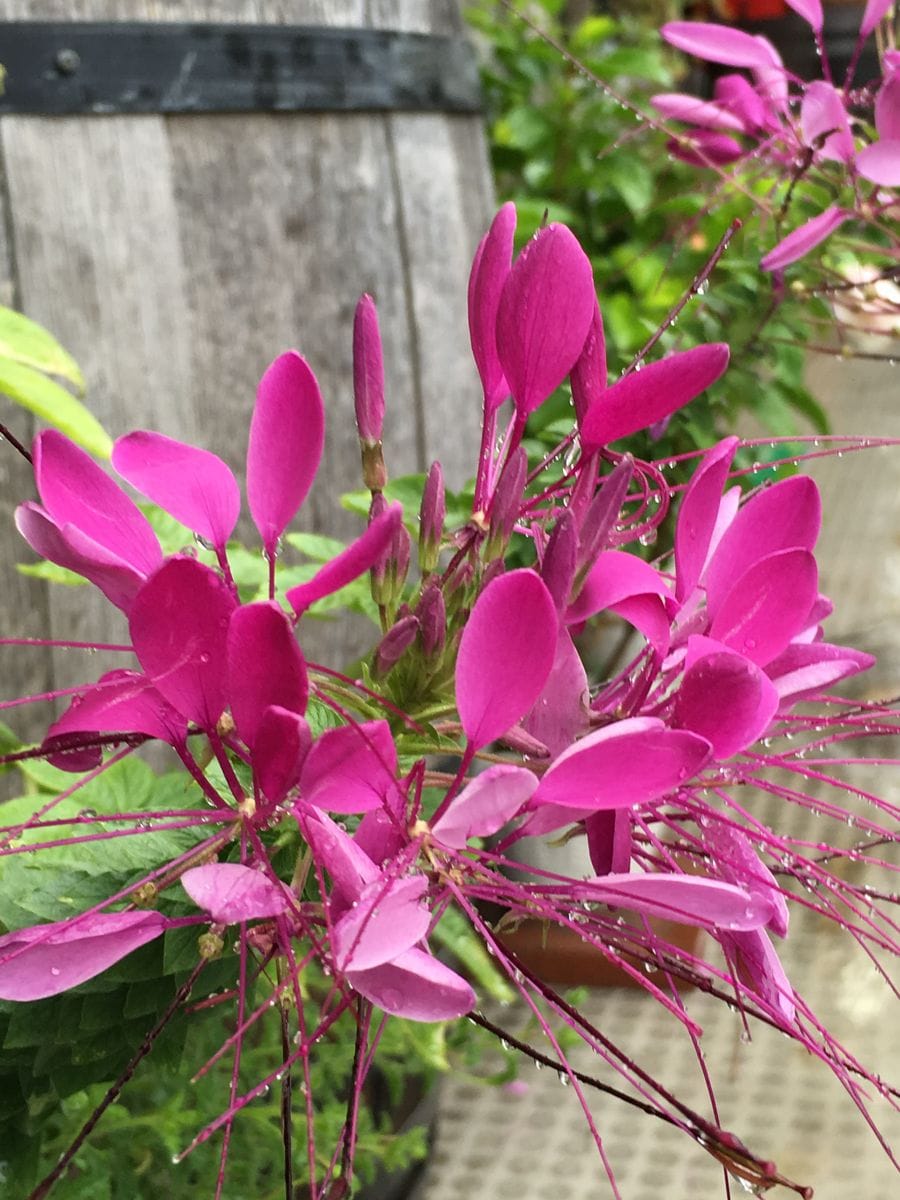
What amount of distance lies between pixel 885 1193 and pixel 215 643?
68 centimetres

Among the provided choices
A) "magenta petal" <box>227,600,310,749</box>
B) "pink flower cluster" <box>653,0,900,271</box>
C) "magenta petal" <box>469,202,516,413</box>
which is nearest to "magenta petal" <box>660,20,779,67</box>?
"pink flower cluster" <box>653,0,900,271</box>

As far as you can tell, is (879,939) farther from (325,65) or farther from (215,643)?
(325,65)

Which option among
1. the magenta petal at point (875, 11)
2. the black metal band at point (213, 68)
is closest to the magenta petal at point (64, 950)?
the magenta petal at point (875, 11)

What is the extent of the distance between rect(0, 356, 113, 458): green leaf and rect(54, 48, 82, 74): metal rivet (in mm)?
248

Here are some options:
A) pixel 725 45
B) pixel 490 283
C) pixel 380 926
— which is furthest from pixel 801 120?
pixel 380 926

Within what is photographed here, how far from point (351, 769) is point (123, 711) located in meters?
0.05

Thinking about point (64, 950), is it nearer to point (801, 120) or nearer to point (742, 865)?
point (742, 865)

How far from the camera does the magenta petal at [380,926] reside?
185 millimetres

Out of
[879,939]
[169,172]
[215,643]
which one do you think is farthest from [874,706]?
[169,172]

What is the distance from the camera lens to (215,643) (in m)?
0.20

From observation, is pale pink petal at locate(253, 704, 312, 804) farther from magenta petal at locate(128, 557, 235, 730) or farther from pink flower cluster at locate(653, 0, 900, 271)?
pink flower cluster at locate(653, 0, 900, 271)

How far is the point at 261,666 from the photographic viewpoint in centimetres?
19

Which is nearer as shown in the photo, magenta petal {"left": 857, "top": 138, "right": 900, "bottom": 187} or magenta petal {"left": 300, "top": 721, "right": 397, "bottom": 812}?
magenta petal {"left": 300, "top": 721, "right": 397, "bottom": 812}

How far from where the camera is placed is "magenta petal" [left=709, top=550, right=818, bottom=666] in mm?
214
